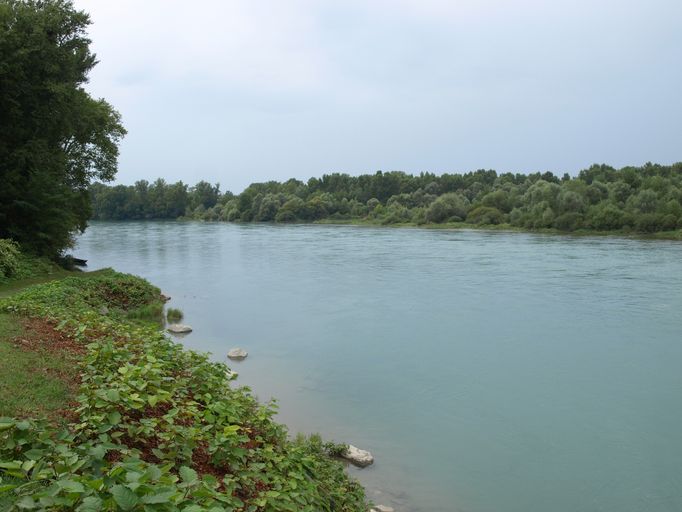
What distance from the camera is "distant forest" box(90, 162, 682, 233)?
69.6 meters

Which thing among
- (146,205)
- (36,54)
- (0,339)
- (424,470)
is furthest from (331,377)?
(146,205)

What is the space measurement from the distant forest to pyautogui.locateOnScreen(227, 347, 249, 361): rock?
198 ft

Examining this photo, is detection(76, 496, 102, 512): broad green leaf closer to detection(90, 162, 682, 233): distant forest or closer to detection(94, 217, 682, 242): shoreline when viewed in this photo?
detection(94, 217, 682, 242): shoreline

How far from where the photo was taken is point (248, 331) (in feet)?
65.1

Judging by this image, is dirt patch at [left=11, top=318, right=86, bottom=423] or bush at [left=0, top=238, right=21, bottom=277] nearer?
dirt patch at [left=11, top=318, right=86, bottom=423]

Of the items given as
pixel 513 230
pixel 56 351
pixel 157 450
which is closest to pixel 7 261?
pixel 56 351

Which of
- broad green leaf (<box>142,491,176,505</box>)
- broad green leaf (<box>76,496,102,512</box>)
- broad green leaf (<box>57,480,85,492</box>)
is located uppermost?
broad green leaf (<box>57,480,85,492</box>)

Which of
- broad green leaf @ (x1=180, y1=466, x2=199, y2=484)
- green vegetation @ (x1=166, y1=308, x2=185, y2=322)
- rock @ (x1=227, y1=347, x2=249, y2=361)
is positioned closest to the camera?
broad green leaf @ (x1=180, y1=466, x2=199, y2=484)

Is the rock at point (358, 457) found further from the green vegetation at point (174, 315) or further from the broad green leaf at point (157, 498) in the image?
the green vegetation at point (174, 315)

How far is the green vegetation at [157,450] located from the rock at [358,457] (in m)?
0.29

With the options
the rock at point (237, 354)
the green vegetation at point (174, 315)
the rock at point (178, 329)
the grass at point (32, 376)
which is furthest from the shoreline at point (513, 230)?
the grass at point (32, 376)

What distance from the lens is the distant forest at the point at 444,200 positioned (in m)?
69.6

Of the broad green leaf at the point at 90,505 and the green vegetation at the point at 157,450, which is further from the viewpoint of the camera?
the green vegetation at the point at 157,450

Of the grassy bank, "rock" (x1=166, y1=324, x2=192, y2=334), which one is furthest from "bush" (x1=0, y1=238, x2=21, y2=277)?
the grassy bank
